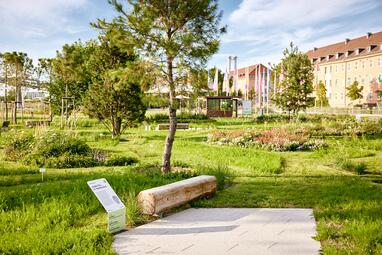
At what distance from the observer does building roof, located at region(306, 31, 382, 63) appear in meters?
60.6

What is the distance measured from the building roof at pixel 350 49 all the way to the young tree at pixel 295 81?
116 feet

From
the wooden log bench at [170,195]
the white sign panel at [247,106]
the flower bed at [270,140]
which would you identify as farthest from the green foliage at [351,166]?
the white sign panel at [247,106]

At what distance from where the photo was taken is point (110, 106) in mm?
17938

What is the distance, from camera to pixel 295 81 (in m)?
29.3

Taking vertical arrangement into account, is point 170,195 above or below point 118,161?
above

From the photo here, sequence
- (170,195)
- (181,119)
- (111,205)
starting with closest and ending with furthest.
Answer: (111,205) < (170,195) < (181,119)

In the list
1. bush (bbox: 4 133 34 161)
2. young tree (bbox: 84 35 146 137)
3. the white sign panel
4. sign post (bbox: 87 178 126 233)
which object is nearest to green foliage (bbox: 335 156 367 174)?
sign post (bbox: 87 178 126 233)

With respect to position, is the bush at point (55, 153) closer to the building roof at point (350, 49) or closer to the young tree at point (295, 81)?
the young tree at point (295, 81)

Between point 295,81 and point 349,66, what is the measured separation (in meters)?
41.9

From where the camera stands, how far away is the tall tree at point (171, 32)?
8.48 metres

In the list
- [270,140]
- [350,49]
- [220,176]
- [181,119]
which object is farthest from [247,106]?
[350,49]

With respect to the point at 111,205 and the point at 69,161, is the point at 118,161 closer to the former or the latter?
the point at 69,161

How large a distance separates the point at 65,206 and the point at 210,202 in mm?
2620

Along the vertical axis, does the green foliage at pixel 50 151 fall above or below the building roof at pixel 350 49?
below
